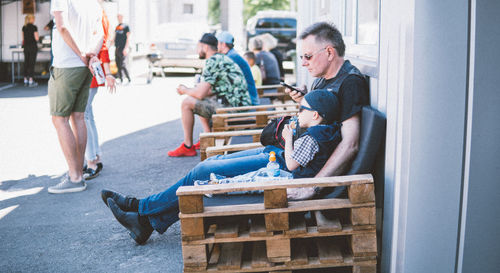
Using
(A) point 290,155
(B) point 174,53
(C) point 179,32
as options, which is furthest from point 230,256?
(C) point 179,32

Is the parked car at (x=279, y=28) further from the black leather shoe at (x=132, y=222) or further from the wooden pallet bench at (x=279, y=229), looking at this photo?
the wooden pallet bench at (x=279, y=229)

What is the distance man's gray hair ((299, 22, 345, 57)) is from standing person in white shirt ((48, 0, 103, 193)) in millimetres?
2444

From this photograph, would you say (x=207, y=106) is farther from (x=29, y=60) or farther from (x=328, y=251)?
(x=29, y=60)

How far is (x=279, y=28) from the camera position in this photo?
817 inches

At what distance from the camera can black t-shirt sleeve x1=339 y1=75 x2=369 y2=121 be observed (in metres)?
3.09

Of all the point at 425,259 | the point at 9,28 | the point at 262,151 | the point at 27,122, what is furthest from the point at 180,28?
the point at 425,259

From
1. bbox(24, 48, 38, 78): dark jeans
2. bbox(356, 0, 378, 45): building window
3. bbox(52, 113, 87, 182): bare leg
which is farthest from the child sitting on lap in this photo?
bbox(24, 48, 38, 78): dark jeans

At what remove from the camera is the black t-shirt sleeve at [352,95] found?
3086 millimetres

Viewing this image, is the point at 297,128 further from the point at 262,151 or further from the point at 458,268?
the point at 458,268

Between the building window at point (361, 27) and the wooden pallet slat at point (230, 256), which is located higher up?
the building window at point (361, 27)

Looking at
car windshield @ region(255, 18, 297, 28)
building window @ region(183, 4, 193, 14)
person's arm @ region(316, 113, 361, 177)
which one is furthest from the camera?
building window @ region(183, 4, 193, 14)

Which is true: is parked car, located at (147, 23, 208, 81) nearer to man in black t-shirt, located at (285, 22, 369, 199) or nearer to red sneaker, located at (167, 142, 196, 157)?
red sneaker, located at (167, 142, 196, 157)

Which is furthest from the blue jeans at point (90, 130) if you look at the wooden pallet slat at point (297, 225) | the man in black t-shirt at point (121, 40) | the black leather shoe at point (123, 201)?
the man in black t-shirt at point (121, 40)

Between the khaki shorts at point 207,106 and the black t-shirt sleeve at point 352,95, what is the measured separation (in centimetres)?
331
